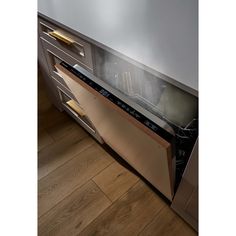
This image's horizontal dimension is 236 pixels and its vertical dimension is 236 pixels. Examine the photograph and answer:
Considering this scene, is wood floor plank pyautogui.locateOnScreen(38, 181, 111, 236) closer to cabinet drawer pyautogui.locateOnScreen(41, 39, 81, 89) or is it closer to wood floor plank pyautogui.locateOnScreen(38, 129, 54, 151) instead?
wood floor plank pyautogui.locateOnScreen(38, 129, 54, 151)

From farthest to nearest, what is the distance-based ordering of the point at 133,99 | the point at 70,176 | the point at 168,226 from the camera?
the point at 70,176 < the point at 168,226 < the point at 133,99

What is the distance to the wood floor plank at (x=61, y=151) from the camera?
138 cm

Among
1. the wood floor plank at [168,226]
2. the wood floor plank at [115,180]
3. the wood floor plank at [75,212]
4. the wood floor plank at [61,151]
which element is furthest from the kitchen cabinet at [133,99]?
the wood floor plank at [61,151]

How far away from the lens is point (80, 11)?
71cm

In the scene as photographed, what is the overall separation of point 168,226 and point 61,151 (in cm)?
78

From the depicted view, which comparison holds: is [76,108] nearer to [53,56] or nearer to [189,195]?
[53,56]

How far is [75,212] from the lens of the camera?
3.87 feet

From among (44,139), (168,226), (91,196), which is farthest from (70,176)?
(168,226)

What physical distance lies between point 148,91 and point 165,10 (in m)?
0.37

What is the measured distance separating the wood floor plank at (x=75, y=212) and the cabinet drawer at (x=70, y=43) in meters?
0.72

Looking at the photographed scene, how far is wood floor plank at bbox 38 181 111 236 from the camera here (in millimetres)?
1127

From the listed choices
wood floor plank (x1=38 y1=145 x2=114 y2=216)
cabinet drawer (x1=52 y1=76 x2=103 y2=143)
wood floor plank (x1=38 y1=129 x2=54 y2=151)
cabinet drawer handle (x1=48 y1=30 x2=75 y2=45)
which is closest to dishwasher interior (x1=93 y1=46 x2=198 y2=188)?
cabinet drawer handle (x1=48 y1=30 x2=75 y2=45)
